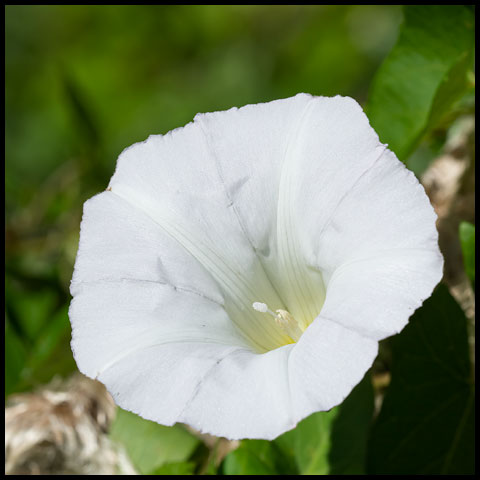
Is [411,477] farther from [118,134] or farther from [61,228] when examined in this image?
[118,134]

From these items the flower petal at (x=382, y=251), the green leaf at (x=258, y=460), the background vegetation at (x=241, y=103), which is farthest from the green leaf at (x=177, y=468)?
the flower petal at (x=382, y=251)

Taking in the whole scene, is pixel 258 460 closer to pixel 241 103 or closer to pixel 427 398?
pixel 427 398

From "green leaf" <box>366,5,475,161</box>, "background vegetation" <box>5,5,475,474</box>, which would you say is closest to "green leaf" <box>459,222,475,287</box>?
"background vegetation" <box>5,5,475,474</box>

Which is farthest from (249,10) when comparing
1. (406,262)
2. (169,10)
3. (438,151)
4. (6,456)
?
(406,262)

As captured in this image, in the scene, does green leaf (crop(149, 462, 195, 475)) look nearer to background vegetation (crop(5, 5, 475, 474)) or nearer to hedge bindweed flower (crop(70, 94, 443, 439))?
background vegetation (crop(5, 5, 475, 474))

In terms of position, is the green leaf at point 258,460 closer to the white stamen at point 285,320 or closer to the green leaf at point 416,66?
the white stamen at point 285,320

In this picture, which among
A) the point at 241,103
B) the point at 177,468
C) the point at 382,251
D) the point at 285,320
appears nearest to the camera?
the point at 382,251

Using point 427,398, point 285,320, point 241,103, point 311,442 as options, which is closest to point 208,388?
point 285,320
